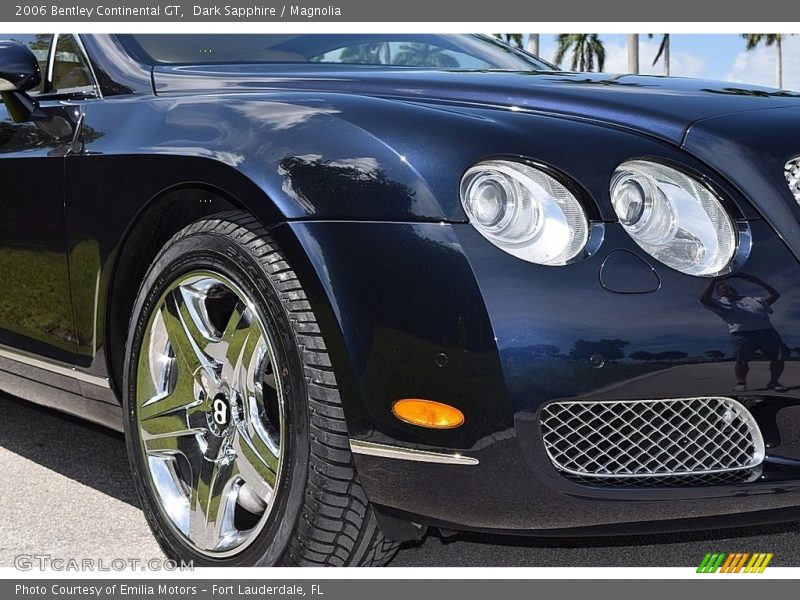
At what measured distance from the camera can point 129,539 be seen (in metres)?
2.93

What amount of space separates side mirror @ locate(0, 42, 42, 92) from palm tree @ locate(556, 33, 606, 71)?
4808cm

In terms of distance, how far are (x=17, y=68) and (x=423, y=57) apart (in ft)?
4.26

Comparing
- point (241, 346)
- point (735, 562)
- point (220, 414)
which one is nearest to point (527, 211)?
point (241, 346)

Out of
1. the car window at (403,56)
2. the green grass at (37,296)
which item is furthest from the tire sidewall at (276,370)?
the car window at (403,56)

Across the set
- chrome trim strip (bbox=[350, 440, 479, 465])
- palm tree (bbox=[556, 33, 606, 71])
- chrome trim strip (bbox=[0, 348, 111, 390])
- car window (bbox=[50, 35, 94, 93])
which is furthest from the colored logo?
palm tree (bbox=[556, 33, 606, 71])

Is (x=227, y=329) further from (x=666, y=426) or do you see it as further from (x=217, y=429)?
(x=666, y=426)

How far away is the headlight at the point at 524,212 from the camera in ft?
6.73

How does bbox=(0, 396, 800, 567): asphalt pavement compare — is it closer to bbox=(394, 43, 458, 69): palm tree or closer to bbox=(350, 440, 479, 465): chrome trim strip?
bbox=(350, 440, 479, 465): chrome trim strip

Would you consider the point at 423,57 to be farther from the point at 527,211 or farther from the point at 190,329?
the point at 527,211

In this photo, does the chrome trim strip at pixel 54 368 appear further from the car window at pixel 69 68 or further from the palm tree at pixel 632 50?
the palm tree at pixel 632 50

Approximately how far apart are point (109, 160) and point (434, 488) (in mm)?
1265

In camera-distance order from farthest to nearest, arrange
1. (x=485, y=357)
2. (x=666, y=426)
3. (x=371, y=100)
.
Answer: (x=371, y=100) < (x=666, y=426) < (x=485, y=357)

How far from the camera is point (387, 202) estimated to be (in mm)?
2107

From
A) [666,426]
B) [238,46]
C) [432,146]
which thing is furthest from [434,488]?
[238,46]
